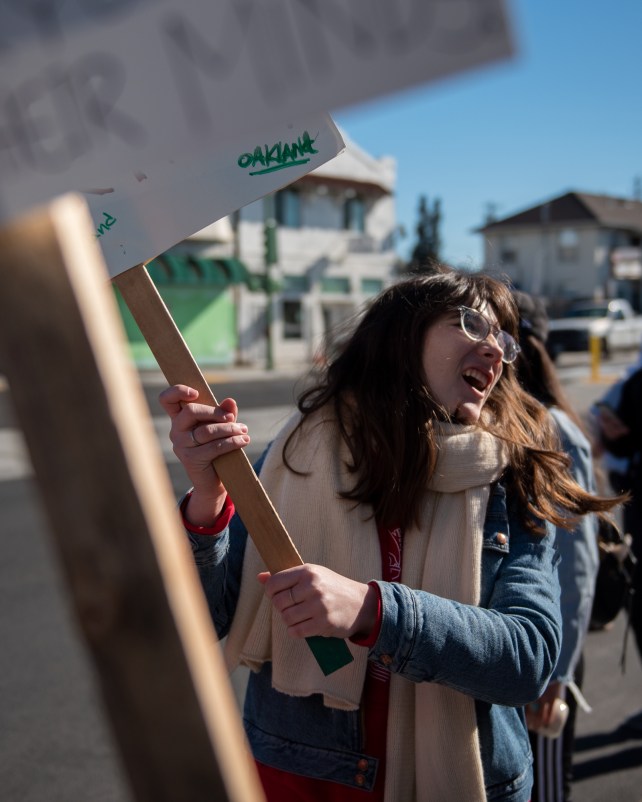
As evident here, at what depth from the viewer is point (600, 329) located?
27375mm

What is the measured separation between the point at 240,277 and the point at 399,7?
26567mm

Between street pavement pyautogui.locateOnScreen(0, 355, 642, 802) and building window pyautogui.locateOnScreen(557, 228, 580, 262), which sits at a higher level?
street pavement pyautogui.locateOnScreen(0, 355, 642, 802)

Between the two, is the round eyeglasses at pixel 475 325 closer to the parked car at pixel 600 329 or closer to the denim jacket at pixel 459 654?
the denim jacket at pixel 459 654

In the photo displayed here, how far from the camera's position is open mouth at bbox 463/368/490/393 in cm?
192

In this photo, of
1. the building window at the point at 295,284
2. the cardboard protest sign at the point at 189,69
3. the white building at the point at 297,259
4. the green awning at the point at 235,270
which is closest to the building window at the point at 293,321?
the white building at the point at 297,259

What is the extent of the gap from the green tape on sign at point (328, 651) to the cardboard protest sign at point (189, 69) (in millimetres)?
980

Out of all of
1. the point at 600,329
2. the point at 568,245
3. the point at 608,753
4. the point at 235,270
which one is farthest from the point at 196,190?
the point at 568,245

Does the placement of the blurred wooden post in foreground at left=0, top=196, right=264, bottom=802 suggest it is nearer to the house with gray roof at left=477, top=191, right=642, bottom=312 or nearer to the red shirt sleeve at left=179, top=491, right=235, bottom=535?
the red shirt sleeve at left=179, top=491, right=235, bottom=535

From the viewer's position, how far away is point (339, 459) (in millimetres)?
1860

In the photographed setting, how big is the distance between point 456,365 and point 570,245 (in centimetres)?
4774

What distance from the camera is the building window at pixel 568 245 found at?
46.4 meters

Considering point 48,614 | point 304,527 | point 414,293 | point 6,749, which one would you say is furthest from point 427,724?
point 48,614

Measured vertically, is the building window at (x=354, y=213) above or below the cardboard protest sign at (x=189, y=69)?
below

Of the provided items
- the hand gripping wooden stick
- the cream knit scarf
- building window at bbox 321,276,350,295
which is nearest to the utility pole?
building window at bbox 321,276,350,295
